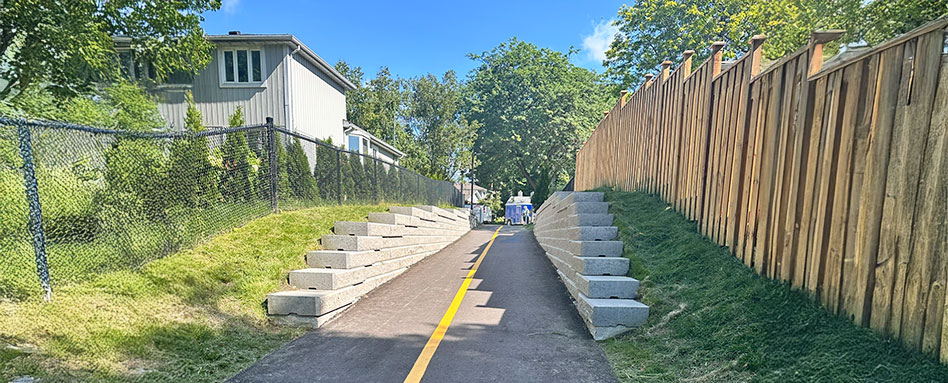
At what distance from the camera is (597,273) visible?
5.43 m

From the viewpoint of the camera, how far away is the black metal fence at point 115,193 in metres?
3.89

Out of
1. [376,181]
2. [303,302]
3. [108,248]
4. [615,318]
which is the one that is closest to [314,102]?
[376,181]

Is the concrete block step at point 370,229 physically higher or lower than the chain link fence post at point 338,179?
lower

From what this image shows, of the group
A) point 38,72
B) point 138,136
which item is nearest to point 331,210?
point 138,136

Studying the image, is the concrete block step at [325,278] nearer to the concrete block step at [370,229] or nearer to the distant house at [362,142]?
the concrete block step at [370,229]

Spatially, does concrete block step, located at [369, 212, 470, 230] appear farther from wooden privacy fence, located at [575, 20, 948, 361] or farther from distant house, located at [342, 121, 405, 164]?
distant house, located at [342, 121, 405, 164]

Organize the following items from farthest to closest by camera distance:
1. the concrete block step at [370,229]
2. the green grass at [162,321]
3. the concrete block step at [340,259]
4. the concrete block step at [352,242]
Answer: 1. the concrete block step at [370,229]
2. the concrete block step at [352,242]
3. the concrete block step at [340,259]
4. the green grass at [162,321]

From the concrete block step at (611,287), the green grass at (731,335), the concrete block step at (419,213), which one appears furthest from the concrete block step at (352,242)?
the green grass at (731,335)

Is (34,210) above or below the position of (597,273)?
above

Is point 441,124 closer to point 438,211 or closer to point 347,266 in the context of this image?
point 438,211

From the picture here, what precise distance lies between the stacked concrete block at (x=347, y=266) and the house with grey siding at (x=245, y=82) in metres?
10.00

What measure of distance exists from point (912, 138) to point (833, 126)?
0.67 metres

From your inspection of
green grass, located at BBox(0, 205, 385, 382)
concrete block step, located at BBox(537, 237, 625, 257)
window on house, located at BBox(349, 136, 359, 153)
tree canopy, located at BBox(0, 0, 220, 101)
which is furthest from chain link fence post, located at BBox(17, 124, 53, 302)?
window on house, located at BBox(349, 136, 359, 153)

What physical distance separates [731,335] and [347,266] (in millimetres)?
4671
